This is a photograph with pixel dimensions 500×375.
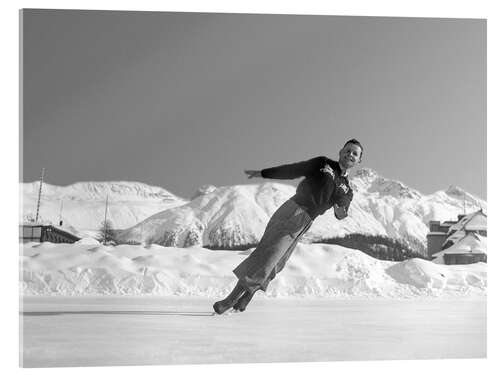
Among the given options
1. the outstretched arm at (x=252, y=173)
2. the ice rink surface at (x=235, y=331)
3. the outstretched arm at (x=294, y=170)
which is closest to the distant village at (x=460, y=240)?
the ice rink surface at (x=235, y=331)

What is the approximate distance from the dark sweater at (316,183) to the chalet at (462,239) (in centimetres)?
114

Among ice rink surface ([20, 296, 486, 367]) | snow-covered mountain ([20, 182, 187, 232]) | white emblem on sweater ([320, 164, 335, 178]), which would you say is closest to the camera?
ice rink surface ([20, 296, 486, 367])

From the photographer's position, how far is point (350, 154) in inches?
303

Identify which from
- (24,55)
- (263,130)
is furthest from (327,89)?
(24,55)

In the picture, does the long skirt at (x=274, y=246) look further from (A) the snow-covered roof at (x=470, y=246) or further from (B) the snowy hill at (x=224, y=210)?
A: (A) the snow-covered roof at (x=470, y=246)

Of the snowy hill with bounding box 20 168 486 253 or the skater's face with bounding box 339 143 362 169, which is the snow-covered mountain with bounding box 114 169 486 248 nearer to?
the snowy hill with bounding box 20 168 486 253

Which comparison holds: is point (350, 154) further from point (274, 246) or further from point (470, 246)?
point (470, 246)

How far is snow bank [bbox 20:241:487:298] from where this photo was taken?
24.0ft

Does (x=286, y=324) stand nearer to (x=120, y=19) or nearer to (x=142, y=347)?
(x=142, y=347)

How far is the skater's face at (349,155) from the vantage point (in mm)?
7641

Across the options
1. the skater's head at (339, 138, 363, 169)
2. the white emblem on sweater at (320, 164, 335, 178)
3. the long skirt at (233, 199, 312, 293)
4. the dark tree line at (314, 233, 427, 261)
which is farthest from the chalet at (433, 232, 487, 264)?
the long skirt at (233, 199, 312, 293)

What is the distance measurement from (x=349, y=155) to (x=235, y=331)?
6.28 ft

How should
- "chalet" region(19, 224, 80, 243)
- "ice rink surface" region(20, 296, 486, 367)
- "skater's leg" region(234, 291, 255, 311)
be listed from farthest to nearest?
"skater's leg" region(234, 291, 255, 311)
"chalet" region(19, 224, 80, 243)
"ice rink surface" region(20, 296, 486, 367)
